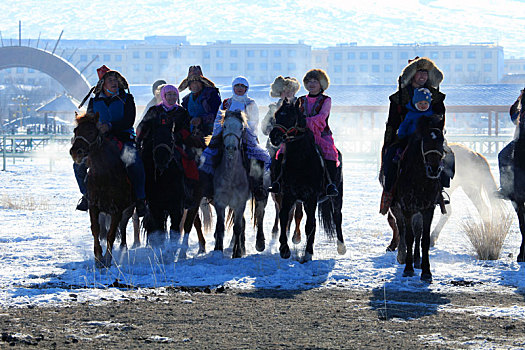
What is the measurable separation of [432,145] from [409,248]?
1.29m

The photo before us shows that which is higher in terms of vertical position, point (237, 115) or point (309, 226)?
point (237, 115)

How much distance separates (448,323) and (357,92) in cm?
4126

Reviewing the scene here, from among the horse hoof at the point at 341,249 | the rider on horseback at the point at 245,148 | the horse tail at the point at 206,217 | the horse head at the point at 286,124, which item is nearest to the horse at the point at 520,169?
the horse hoof at the point at 341,249

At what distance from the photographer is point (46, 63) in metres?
51.3

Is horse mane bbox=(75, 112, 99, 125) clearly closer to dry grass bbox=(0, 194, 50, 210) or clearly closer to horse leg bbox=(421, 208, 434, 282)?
horse leg bbox=(421, 208, 434, 282)

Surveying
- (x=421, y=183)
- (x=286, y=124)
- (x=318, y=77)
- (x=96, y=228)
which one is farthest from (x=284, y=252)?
(x=318, y=77)

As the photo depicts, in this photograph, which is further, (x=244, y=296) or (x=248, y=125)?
(x=248, y=125)

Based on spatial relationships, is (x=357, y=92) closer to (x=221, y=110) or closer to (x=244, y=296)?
(x=221, y=110)

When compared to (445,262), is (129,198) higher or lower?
higher

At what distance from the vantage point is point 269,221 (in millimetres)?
15359

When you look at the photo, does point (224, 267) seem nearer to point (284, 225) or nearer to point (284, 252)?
point (284, 252)

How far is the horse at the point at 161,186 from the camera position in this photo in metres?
10.2

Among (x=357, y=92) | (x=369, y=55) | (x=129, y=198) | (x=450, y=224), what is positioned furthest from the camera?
(x=369, y=55)

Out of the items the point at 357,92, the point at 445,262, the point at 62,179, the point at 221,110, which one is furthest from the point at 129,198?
the point at 357,92
